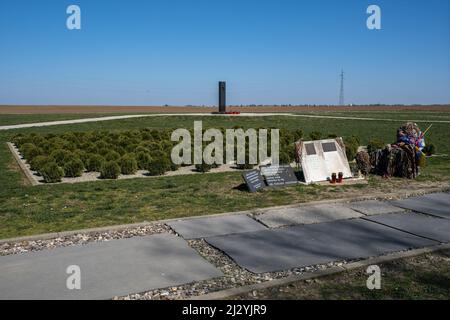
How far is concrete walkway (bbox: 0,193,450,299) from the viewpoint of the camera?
4.21m

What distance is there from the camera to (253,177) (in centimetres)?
916

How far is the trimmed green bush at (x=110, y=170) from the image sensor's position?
11414 millimetres

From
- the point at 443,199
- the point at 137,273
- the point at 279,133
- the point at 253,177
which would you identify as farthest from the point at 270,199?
the point at 279,133

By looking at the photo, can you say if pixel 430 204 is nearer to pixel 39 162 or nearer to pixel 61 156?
pixel 39 162

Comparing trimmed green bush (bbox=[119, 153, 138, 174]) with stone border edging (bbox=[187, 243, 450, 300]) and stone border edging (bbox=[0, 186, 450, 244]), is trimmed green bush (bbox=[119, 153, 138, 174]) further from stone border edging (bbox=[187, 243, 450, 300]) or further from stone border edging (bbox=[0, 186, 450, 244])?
stone border edging (bbox=[187, 243, 450, 300])

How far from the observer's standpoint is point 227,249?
524 centimetres

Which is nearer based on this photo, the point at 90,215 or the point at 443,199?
the point at 90,215

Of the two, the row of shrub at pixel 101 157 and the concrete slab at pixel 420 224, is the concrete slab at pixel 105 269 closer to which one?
the concrete slab at pixel 420 224

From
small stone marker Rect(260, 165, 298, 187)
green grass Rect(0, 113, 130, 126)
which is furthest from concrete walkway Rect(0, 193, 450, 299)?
green grass Rect(0, 113, 130, 126)

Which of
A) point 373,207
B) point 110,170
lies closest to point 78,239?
point 373,207

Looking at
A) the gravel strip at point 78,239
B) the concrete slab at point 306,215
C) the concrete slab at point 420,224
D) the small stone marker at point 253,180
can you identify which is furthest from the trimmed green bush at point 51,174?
the concrete slab at point 420,224
